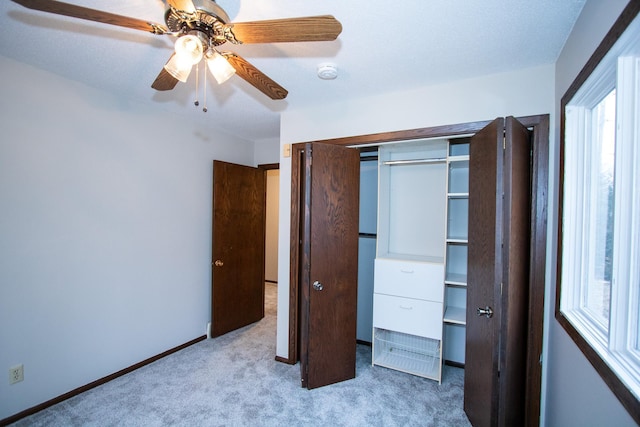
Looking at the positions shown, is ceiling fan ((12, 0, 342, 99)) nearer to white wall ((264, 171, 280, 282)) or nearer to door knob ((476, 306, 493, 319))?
door knob ((476, 306, 493, 319))

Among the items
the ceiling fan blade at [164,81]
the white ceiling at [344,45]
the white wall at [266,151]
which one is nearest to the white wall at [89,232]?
the white ceiling at [344,45]

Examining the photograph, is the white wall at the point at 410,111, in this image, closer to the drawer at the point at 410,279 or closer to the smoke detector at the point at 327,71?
the smoke detector at the point at 327,71

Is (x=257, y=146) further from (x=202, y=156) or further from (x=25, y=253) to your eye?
(x=25, y=253)

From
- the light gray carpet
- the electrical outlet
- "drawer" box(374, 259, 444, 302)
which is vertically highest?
"drawer" box(374, 259, 444, 302)

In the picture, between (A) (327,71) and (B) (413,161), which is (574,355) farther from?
(A) (327,71)

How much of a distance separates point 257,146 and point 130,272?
2.18 m

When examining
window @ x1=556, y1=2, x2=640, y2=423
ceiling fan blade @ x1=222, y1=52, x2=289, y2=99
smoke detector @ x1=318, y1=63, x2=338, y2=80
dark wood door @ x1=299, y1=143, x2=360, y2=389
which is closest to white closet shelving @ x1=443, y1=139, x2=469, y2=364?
dark wood door @ x1=299, y1=143, x2=360, y2=389

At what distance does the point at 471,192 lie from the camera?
6.86 feet

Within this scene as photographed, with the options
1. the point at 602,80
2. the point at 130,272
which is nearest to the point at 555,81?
the point at 602,80

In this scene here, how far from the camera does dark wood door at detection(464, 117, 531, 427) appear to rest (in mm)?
1665

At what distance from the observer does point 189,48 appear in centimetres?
115

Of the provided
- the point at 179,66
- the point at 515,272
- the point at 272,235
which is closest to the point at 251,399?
the point at 515,272

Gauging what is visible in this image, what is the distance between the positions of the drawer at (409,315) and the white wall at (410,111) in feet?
2.95

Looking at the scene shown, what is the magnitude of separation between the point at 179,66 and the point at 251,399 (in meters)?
2.27
